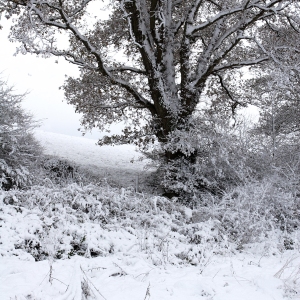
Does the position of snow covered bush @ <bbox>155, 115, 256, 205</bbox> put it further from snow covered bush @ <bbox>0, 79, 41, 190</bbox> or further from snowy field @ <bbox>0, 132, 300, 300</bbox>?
snow covered bush @ <bbox>0, 79, 41, 190</bbox>

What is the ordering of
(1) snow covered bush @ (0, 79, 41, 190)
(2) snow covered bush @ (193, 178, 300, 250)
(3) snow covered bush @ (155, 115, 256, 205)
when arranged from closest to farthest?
(2) snow covered bush @ (193, 178, 300, 250) < (1) snow covered bush @ (0, 79, 41, 190) < (3) snow covered bush @ (155, 115, 256, 205)

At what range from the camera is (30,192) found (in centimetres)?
687

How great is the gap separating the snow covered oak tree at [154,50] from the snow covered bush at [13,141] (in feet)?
4.90

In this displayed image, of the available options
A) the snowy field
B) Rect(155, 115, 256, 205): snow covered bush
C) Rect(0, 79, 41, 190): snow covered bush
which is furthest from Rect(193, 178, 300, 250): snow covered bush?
Rect(0, 79, 41, 190): snow covered bush

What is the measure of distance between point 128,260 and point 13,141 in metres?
5.70

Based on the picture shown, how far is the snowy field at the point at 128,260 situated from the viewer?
11.1 ft

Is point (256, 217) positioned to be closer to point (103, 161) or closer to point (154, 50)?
point (154, 50)

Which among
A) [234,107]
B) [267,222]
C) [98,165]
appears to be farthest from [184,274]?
[98,165]

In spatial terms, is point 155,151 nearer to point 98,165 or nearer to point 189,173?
point 189,173

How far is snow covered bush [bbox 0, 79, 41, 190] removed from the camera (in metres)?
8.55

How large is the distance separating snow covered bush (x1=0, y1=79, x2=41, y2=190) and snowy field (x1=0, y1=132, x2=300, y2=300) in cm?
186

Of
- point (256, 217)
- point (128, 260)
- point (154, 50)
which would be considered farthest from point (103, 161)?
point (128, 260)

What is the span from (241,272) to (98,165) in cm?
1217

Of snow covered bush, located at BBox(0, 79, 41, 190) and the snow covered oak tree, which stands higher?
the snow covered oak tree
